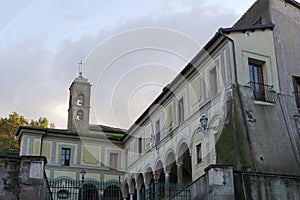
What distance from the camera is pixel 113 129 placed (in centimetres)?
→ 4800

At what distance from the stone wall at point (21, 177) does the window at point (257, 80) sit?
418 inches

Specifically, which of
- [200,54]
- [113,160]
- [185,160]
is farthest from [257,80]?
[113,160]

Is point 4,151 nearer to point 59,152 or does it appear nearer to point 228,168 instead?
point 59,152

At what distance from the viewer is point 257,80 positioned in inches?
781

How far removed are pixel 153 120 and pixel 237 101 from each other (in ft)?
35.3

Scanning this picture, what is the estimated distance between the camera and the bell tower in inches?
1756

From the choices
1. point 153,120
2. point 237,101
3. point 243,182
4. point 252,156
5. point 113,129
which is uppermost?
point 113,129

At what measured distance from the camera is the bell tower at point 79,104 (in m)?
44.6

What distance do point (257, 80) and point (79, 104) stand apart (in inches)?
1147

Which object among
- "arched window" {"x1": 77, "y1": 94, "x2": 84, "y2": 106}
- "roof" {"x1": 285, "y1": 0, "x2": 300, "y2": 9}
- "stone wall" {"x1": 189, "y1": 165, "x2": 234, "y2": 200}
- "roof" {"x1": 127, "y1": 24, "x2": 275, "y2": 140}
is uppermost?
"arched window" {"x1": 77, "y1": 94, "x2": 84, "y2": 106}

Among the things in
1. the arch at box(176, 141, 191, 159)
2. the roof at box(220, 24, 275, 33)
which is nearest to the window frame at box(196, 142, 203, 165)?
the arch at box(176, 141, 191, 159)

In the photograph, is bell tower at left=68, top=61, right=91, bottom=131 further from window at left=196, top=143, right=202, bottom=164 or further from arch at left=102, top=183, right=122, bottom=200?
arch at left=102, top=183, right=122, bottom=200

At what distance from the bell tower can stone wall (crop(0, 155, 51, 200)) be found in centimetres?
3114

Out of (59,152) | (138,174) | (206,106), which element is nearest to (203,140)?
(206,106)
